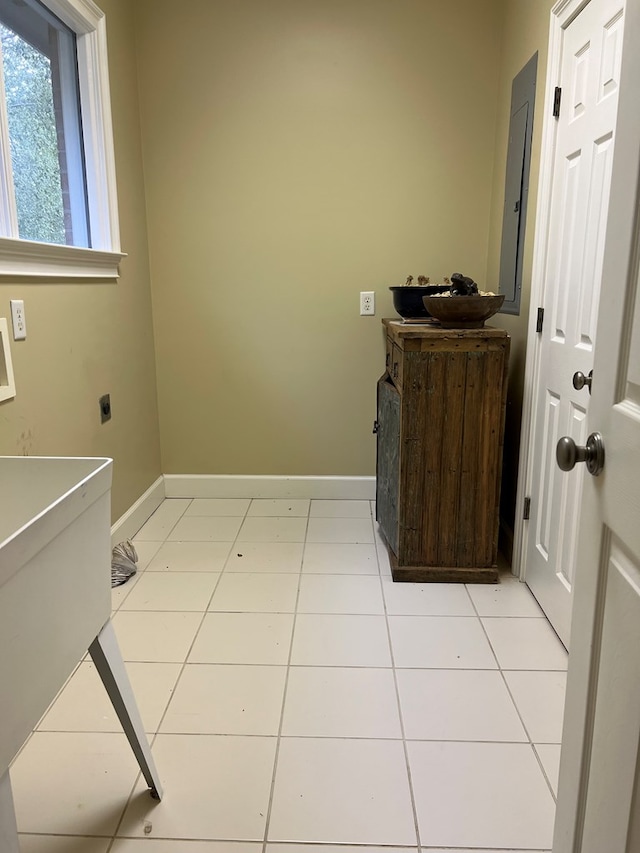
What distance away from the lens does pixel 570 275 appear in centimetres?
183

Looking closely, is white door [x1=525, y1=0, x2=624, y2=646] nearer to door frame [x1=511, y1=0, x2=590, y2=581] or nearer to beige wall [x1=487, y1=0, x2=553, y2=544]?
door frame [x1=511, y1=0, x2=590, y2=581]

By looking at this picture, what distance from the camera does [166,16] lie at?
8.93 ft

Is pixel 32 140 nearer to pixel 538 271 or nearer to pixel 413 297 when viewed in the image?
pixel 413 297

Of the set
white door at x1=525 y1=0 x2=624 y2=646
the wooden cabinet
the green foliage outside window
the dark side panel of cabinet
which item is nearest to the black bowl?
the wooden cabinet

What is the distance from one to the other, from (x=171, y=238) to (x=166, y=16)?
39.0 inches

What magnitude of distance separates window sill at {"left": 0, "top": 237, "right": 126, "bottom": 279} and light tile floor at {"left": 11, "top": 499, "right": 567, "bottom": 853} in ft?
3.91

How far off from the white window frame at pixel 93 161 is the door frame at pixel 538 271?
168cm

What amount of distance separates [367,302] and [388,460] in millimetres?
935

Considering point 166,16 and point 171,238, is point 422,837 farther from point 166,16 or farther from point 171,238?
point 166,16

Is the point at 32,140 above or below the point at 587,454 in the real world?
above

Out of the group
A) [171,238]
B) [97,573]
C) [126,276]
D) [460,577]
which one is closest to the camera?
[97,573]

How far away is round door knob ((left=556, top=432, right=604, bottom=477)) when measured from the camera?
33.6 inches

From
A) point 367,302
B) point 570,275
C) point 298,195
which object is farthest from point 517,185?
point 298,195

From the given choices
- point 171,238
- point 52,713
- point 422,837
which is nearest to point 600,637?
point 422,837
